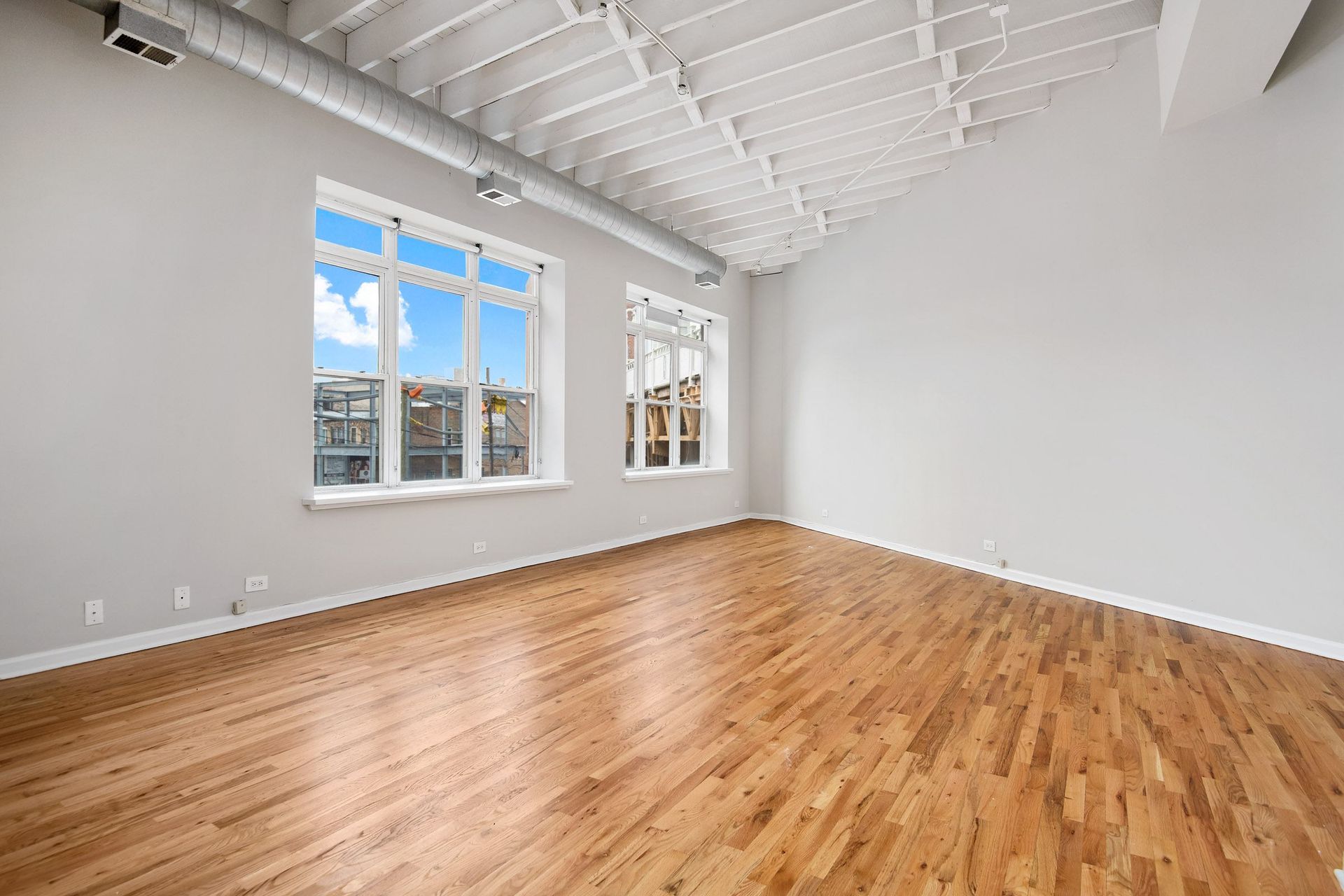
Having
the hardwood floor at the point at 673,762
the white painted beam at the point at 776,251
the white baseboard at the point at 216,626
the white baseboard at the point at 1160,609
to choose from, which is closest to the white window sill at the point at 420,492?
the white baseboard at the point at 216,626

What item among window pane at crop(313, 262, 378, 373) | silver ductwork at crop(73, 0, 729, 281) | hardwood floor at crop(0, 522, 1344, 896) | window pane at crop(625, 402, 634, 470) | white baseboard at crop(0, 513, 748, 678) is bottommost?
hardwood floor at crop(0, 522, 1344, 896)

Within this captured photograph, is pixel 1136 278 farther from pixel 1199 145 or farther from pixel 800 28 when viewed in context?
pixel 800 28

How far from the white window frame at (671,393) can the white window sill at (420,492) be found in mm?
1537

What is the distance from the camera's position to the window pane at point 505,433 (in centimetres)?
609

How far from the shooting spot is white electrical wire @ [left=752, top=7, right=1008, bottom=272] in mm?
4016

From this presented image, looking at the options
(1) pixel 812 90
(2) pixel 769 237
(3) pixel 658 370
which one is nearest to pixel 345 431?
(1) pixel 812 90

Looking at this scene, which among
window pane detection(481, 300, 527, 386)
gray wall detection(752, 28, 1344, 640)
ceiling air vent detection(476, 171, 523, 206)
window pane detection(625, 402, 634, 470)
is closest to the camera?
gray wall detection(752, 28, 1344, 640)

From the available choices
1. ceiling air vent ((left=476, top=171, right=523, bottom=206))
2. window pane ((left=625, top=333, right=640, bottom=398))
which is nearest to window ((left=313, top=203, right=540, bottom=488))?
ceiling air vent ((left=476, top=171, right=523, bottom=206))

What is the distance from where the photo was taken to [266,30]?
343cm

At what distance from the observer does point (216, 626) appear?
3.86 metres

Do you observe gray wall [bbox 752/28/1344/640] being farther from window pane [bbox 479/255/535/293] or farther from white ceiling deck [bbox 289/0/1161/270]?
window pane [bbox 479/255/535/293]

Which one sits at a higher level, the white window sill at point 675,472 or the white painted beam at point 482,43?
the white painted beam at point 482,43

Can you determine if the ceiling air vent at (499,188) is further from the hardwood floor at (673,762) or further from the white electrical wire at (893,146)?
the hardwood floor at (673,762)

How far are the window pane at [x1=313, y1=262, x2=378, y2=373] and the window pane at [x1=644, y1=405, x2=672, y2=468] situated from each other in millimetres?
3832
